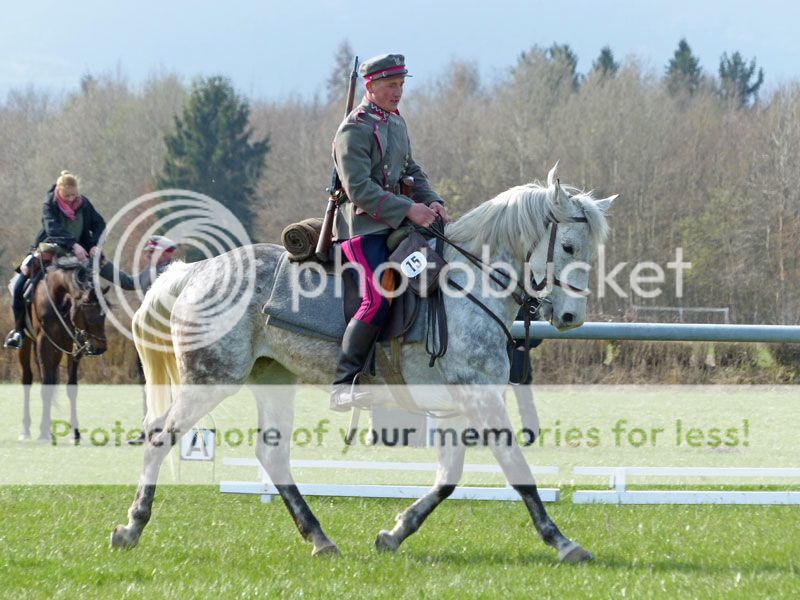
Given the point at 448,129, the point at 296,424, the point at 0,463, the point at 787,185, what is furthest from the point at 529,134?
the point at 0,463

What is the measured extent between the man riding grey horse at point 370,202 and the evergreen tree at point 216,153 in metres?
55.0

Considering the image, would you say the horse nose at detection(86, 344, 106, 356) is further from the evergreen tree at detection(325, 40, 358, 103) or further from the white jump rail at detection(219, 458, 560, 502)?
the evergreen tree at detection(325, 40, 358, 103)

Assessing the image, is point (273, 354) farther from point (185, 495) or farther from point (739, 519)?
point (739, 519)

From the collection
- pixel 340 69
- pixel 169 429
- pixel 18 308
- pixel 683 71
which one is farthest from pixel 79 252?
pixel 340 69

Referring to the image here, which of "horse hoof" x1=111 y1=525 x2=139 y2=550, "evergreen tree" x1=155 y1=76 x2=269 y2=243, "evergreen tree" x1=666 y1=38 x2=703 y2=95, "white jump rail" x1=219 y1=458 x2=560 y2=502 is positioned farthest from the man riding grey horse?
"evergreen tree" x1=666 y1=38 x2=703 y2=95

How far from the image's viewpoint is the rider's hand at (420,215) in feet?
22.7

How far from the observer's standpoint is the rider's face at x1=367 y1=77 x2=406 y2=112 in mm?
7035

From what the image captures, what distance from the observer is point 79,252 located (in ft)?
45.4

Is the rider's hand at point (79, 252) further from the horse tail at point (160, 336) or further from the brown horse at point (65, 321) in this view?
the horse tail at point (160, 336)

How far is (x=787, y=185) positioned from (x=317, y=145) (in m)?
27.9

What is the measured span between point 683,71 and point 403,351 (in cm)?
8981

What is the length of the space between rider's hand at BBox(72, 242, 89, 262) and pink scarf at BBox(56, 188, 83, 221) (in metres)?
0.33

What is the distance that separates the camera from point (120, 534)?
22.9ft

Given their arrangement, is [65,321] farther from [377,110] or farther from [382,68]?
[382,68]
